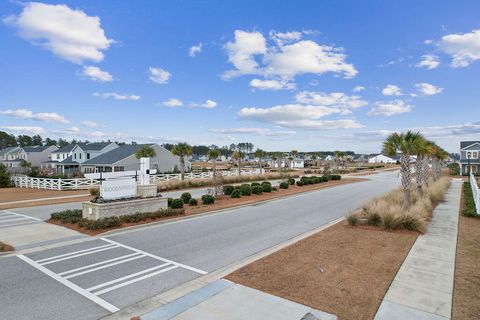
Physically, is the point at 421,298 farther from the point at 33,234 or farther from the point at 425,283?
the point at 33,234

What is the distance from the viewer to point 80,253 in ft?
31.4

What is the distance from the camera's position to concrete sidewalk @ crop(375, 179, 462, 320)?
5.49 m

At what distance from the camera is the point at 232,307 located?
568 centimetres

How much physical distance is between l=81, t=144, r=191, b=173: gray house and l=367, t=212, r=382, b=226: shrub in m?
38.5

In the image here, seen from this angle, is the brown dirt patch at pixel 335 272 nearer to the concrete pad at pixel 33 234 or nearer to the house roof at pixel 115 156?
the concrete pad at pixel 33 234

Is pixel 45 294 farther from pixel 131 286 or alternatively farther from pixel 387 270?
pixel 387 270

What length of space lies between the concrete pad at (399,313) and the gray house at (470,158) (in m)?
59.3

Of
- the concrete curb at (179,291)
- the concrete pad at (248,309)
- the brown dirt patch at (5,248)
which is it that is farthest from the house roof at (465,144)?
the brown dirt patch at (5,248)

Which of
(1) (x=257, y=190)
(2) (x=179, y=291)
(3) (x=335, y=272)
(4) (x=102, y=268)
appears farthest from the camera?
(1) (x=257, y=190)

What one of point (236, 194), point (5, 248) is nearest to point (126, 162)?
point (236, 194)

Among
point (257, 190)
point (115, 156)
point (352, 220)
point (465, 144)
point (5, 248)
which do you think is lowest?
point (5, 248)

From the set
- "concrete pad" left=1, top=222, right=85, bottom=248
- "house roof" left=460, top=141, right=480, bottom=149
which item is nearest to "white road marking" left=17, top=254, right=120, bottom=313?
"concrete pad" left=1, top=222, right=85, bottom=248

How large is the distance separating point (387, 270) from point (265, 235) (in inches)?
198

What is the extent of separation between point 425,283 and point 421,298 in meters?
0.87
